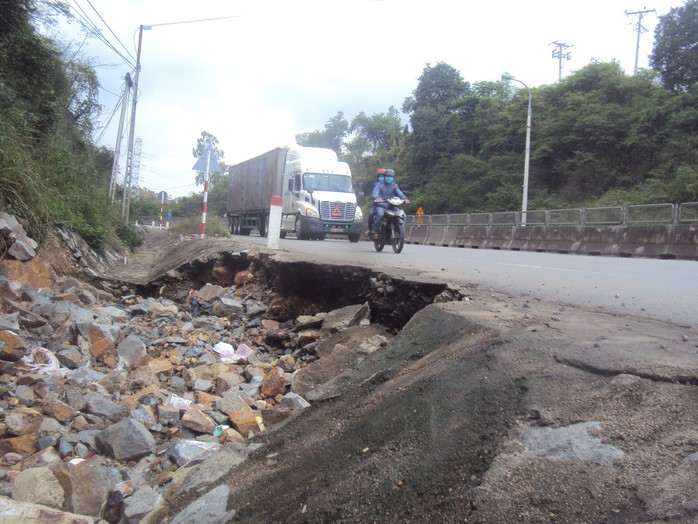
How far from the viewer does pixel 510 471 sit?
5.55ft

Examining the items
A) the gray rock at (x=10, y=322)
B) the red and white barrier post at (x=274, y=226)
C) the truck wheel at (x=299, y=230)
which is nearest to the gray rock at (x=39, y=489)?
the gray rock at (x=10, y=322)

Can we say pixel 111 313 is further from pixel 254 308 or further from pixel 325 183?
pixel 325 183

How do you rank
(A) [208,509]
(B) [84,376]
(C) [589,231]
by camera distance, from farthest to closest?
(C) [589,231]
(B) [84,376]
(A) [208,509]

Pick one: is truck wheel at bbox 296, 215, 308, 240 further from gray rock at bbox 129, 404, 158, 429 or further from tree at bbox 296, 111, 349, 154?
tree at bbox 296, 111, 349, 154

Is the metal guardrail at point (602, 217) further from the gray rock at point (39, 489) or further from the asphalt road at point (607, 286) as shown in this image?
the gray rock at point (39, 489)

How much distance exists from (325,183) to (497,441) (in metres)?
17.9

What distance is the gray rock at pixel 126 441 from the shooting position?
11.6ft

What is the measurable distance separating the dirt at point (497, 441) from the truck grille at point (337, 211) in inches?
606

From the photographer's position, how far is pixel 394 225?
1145 centimetres

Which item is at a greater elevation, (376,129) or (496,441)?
(376,129)

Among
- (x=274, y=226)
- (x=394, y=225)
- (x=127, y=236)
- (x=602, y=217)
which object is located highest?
(x=602, y=217)

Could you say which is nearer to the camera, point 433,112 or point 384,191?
point 384,191

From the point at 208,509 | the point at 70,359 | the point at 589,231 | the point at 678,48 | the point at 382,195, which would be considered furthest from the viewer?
the point at 678,48

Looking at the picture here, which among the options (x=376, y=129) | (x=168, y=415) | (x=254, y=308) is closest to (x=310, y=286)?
(x=254, y=308)
